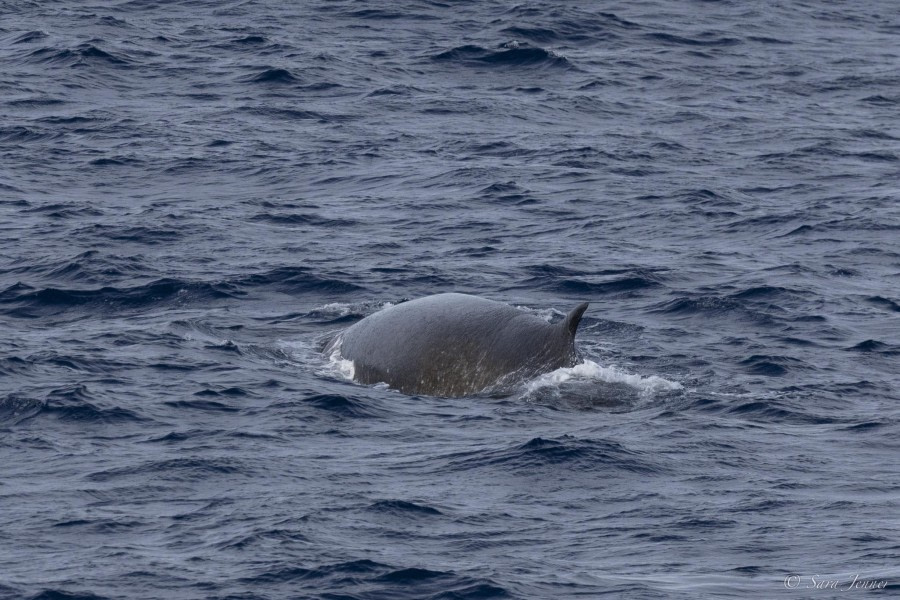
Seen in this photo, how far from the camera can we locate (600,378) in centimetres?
2150

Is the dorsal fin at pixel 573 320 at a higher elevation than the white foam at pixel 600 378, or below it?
higher

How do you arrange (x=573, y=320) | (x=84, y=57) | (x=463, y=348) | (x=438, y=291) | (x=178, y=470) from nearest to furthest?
(x=178, y=470) < (x=573, y=320) < (x=463, y=348) < (x=438, y=291) < (x=84, y=57)

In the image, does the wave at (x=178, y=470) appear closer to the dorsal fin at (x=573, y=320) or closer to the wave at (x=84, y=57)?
the dorsal fin at (x=573, y=320)

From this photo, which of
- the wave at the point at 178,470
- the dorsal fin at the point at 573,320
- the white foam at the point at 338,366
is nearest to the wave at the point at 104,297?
the white foam at the point at 338,366

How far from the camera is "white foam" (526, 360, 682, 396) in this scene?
20891 mm

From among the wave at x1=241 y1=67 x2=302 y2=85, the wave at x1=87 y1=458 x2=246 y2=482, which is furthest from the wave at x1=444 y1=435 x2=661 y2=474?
the wave at x1=241 y1=67 x2=302 y2=85

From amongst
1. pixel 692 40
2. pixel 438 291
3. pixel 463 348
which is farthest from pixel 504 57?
pixel 463 348

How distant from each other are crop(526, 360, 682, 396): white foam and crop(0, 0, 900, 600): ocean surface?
120mm

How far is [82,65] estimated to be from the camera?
4394 centimetres

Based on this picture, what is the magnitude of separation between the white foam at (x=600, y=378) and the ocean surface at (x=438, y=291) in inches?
4.7

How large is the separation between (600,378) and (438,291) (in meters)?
6.09

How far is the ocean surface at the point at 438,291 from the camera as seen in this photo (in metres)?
15.9

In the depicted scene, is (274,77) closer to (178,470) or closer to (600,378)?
(600,378)

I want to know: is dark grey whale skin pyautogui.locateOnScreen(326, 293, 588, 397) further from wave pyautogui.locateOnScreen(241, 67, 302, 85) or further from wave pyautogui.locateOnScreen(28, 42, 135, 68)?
wave pyautogui.locateOnScreen(28, 42, 135, 68)
